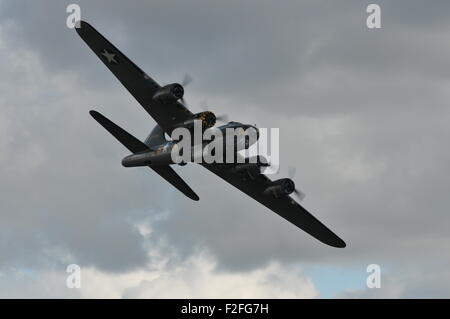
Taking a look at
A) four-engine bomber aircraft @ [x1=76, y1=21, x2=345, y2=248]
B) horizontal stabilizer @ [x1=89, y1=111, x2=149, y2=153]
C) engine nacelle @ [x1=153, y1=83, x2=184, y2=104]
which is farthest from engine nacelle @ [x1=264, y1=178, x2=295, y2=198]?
engine nacelle @ [x1=153, y1=83, x2=184, y2=104]

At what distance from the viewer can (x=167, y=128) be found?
54.2 metres

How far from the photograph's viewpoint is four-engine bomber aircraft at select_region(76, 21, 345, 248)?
168ft

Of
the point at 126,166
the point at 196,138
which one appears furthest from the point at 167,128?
the point at 126,166

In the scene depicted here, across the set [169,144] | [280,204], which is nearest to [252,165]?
[280,204]

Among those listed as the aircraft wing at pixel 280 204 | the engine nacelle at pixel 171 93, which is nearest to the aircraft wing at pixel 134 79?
the engine nacelle at pixel 171 93

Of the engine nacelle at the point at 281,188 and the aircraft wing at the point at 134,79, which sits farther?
the engine nacelle at the point at 281,188

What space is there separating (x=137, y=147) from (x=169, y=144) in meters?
2.90

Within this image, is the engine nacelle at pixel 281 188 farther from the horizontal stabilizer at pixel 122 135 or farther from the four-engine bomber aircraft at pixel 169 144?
the horizontal stabilizer at pixel 122 135

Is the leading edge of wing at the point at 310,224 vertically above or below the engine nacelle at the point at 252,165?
below

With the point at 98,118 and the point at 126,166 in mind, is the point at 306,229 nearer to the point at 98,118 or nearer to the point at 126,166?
the point at 126,166

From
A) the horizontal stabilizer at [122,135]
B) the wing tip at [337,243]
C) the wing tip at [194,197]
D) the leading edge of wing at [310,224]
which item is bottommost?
the wing tip at [337,243]

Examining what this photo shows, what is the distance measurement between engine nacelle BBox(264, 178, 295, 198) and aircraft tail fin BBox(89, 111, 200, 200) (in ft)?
18.0

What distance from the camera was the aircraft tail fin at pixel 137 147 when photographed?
55.3 metres
